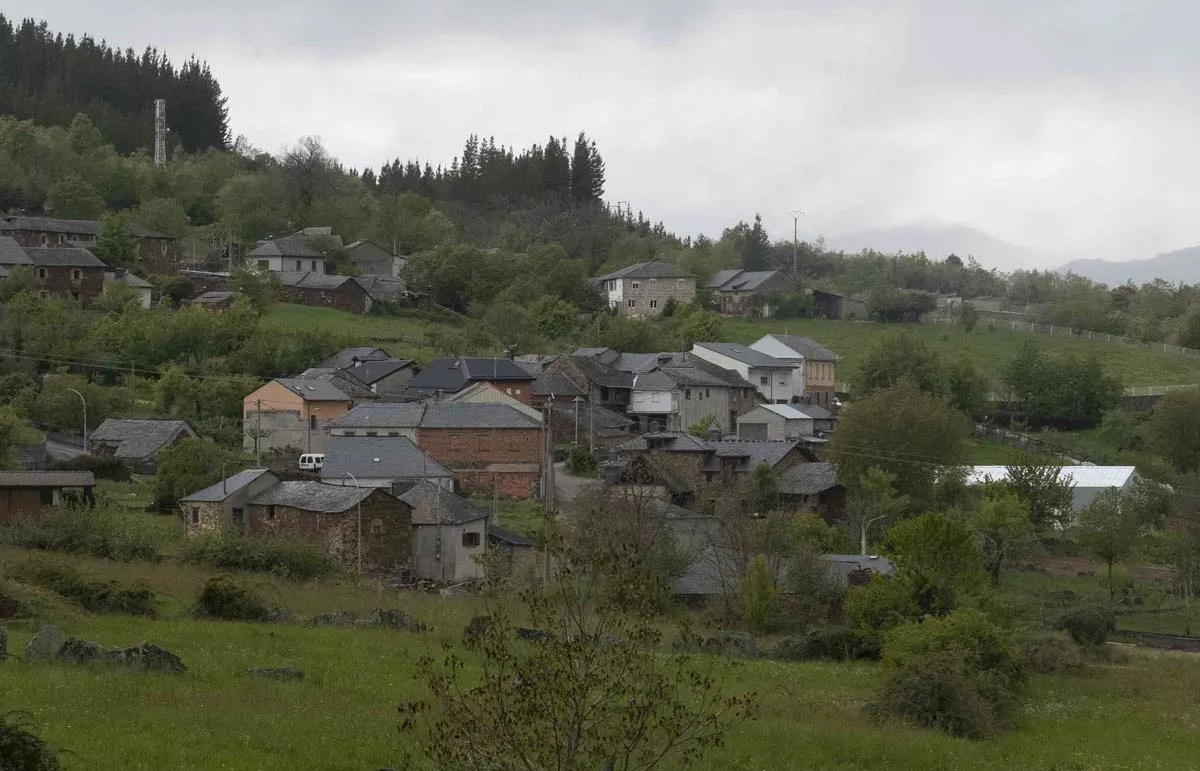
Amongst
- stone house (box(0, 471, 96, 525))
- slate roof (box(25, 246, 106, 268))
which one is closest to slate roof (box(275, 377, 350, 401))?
stone house (box(0, 471, 96, 525))

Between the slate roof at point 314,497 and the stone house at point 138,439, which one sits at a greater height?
the stone house at point 138,439

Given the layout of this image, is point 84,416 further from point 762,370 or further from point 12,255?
point 762,370

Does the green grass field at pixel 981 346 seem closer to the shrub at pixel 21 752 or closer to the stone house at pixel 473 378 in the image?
the stone house at pixel 473 378

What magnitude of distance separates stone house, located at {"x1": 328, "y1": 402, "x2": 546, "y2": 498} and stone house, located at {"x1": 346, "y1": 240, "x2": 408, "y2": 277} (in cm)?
3987

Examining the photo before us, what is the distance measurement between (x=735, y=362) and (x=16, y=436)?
3437 centimetres

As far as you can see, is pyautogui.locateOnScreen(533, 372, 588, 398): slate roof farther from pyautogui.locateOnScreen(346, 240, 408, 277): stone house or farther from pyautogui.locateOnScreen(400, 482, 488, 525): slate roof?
pyautogui.locateOnScreen(346, 240, 408, 277): stone house

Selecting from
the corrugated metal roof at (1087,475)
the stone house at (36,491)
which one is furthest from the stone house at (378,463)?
the corrugated metal roof at (1087,475)

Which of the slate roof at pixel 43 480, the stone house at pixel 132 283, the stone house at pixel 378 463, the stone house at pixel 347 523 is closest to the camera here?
the slate roof at pixel 43 480

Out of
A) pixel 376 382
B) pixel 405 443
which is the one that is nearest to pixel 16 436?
pixel 405 443

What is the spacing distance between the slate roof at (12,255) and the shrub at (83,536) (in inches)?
1688

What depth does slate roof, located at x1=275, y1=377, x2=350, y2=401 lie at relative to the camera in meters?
54.1

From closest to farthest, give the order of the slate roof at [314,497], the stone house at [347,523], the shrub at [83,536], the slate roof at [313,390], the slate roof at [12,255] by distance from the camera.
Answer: the shrub at [83,536] < the stone house at [347,523] < the slate roof at [314,497] < the slate roof at [313,390] < the slate roof at [12,255]

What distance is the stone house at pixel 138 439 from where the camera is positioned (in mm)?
47875

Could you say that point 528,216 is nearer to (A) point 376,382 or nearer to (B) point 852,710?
(A) point 376,382
